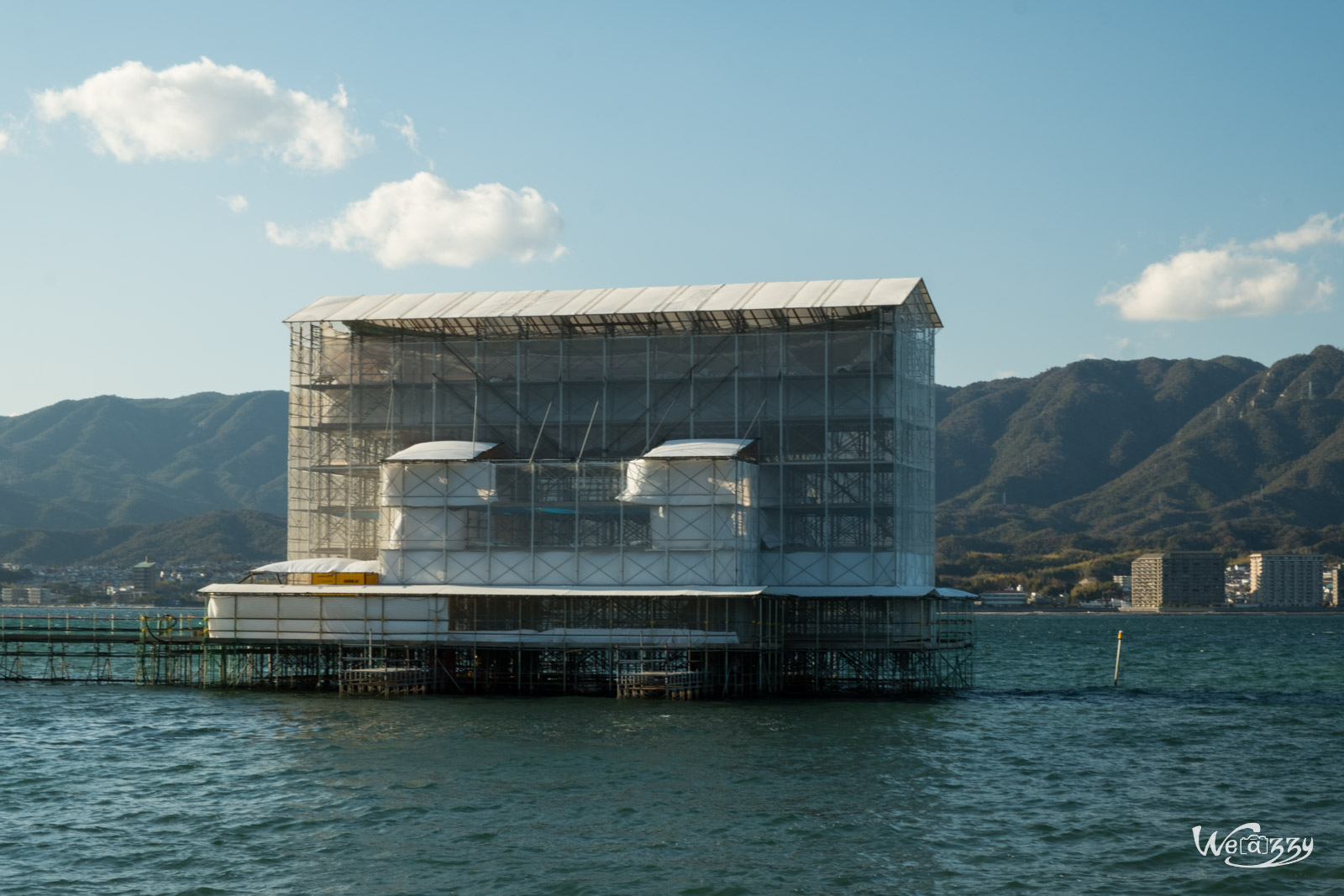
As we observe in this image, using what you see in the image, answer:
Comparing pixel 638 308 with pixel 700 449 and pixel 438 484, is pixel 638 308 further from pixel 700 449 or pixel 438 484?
pixel 438 484

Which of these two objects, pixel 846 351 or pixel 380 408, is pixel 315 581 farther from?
pixel 846 351

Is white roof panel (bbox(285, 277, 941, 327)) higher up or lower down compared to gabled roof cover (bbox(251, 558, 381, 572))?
higher up

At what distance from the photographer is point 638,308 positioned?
71188mm

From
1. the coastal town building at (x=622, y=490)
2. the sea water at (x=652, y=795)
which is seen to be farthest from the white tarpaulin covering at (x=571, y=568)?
the sea water at (x=652, y=795)

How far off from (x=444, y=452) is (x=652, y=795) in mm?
31785

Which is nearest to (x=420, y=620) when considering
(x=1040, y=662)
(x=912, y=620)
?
(x=912, y=620)

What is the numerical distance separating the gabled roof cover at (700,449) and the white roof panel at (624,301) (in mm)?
7330

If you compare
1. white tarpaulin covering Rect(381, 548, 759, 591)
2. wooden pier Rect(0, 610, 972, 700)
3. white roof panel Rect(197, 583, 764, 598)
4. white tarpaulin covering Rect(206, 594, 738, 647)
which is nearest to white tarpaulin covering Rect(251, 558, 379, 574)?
white roof panel Rect(197, 583, 764, 598)

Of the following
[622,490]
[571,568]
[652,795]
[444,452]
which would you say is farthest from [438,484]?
[652,795]

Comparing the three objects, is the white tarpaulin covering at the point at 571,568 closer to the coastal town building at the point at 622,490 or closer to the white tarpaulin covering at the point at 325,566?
the coastal town building at the point at 622,490

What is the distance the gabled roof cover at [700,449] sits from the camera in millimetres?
64250

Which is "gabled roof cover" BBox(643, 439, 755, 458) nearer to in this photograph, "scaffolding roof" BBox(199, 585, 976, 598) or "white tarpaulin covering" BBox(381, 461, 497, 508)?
"scaffolding roof" BBox(199, 585, 976, 598)

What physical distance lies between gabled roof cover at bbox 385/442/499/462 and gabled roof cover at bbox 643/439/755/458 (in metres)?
8.49

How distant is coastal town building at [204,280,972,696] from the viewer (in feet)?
214
